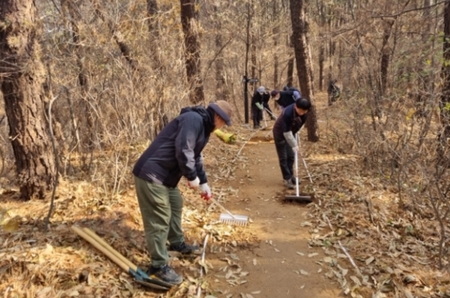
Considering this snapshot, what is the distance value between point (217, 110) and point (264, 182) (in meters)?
4.08

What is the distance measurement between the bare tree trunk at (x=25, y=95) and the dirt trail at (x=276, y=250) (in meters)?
3.09

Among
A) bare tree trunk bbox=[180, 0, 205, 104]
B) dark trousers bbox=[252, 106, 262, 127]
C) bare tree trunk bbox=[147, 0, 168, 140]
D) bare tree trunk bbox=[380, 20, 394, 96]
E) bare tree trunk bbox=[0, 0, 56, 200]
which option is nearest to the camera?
bare tree trunk bbox=[0, 0, 56, 200]

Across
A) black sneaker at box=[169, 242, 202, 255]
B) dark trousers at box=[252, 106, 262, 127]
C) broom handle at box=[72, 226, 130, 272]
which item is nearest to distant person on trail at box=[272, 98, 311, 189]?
black sneaker at box=[169, 242, 202, 255]

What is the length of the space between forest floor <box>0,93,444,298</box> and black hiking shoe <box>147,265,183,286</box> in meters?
0.09

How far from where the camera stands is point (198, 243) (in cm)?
459

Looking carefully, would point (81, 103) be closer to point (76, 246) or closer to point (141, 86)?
point (141, 86)

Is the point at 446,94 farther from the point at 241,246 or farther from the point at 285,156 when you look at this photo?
the point at 241,246

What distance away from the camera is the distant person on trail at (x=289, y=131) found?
5.97 m

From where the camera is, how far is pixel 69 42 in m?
6.07

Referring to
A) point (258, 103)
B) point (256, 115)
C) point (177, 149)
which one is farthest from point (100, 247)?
point (256, 115)

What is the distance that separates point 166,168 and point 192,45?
7050mm

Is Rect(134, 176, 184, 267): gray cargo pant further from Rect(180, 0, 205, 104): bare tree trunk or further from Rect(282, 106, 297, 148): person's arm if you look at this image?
Rect(180, 0, 205, 104): bare tree trunk

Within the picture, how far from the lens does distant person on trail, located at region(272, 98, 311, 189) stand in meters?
5.97

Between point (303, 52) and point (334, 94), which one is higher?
point (303, 52)
